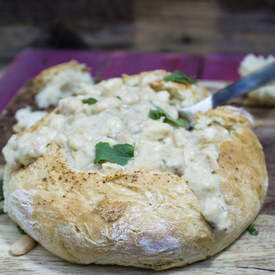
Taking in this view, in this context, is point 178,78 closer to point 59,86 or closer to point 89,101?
point 89,101

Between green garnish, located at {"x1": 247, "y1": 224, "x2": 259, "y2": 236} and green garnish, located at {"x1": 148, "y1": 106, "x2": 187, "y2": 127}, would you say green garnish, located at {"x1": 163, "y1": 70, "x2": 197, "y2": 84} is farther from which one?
green garnish, located at {"x1": 247, "y1": 224, "x2": 259, "y2": 236}

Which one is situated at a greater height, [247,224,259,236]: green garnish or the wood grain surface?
[247,224,259,236]: green garnish

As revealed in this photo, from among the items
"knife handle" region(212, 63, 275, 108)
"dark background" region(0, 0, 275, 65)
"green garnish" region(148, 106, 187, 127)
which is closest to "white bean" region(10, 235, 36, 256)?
"green garnish" region(148, 106, 187, 127)

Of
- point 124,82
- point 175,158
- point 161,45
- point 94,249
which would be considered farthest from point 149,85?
point 161,45

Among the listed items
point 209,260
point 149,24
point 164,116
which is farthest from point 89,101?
point 149,24

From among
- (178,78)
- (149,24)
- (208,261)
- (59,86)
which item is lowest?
(208,261)

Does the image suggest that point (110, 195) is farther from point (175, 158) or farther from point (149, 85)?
point (149, 85)
